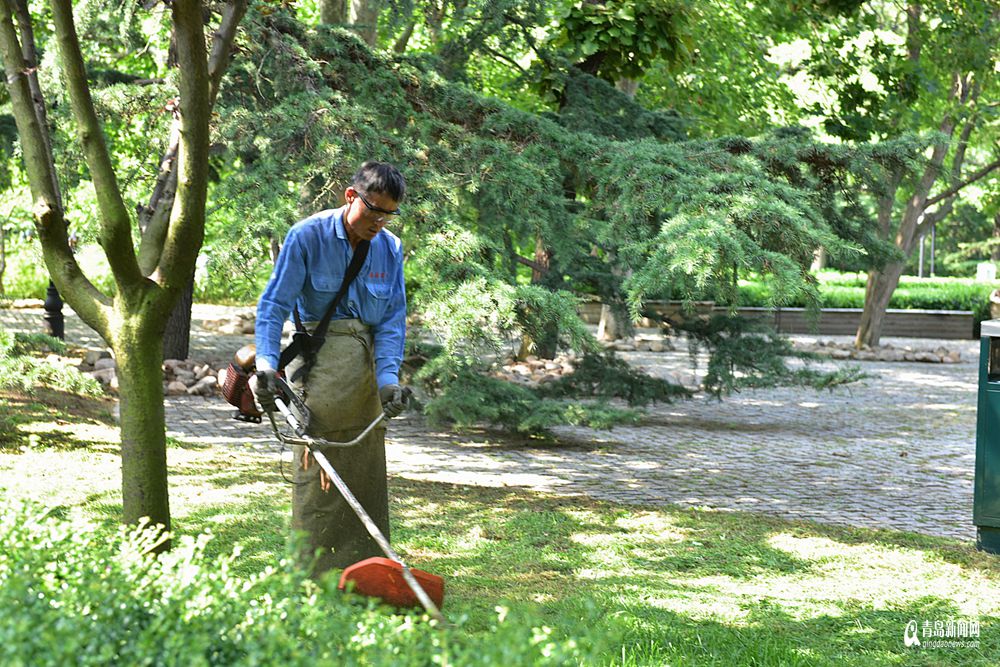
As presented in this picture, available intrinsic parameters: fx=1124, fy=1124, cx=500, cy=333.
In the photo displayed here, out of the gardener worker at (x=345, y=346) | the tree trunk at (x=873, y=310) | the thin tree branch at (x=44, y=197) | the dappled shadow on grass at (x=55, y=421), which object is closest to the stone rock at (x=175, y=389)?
the dappled shadow on grass at (x=55, y=421)

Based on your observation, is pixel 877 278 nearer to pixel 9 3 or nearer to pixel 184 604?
pixel 9 3

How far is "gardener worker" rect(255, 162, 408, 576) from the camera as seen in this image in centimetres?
455

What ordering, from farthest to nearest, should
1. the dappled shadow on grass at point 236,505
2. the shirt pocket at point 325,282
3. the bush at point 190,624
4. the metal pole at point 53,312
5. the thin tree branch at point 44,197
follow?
the metal pole at point 53,312, the dappled shadow on grass at point 236,505, the thin tree branch at point 44,197, the shirt pocket at point 325,282, the bush at point 190,624

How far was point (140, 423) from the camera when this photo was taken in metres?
5.44

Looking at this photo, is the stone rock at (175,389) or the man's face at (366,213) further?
the stone rock at (175,389)

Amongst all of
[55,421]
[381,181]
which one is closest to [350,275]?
[381,181]

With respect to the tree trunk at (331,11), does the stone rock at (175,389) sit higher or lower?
lower

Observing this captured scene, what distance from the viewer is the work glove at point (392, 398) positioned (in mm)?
4625

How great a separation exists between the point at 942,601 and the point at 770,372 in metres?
5.32

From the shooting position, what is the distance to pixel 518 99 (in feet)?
56.0

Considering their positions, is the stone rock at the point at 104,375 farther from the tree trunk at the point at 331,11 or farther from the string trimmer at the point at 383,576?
the string trimmer at the point at 383,576
